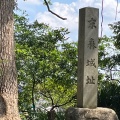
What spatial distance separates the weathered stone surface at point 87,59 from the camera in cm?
602

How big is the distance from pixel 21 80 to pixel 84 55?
3258 millimetres

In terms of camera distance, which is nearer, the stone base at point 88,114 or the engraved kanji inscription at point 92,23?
the stone base at point 88,114

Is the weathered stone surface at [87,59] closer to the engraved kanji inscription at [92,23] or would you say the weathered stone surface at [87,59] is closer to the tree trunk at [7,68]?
the engraved kanji inscription at [92,23]

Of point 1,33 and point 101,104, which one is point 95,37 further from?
point 101,104

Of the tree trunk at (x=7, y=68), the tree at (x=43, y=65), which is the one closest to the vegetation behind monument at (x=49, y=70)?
the tree at (x=43, y=65)

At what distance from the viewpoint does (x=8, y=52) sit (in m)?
6.50

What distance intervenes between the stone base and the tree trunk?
112 cm

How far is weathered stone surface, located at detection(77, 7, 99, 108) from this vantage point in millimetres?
6016

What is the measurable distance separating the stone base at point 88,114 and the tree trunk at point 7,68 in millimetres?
1120

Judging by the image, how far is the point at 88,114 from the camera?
596cm

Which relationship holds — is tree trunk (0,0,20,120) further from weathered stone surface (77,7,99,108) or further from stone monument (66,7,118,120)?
weathered stone surface (77,7,99,108)

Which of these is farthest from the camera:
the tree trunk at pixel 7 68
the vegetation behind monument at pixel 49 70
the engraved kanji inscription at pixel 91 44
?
the vegetation behind monument at pixel 49 70

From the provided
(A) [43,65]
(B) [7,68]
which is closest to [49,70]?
(A) [43,65]

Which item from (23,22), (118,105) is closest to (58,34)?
(23,22)
